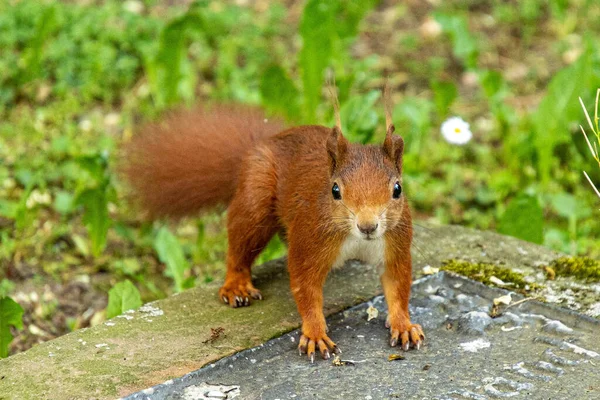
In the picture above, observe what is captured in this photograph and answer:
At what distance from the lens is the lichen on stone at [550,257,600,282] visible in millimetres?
3085

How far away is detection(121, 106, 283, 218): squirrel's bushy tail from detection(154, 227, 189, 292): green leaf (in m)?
0.35

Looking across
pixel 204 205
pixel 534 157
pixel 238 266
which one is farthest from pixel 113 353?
pixel 534 157

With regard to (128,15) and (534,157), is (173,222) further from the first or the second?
(128,15)

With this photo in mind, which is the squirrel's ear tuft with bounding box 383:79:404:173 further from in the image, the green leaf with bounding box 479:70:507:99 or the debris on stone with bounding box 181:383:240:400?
the green leaf with bounding box 479:70:507:99

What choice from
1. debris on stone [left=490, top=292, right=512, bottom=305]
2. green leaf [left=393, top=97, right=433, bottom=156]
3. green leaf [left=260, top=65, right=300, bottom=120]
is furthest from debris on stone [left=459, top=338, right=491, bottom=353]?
green leaf [left=260, top=65, right=300, bottom=120]

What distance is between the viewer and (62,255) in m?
4.17

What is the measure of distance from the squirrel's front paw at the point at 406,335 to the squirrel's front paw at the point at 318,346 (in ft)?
0.55

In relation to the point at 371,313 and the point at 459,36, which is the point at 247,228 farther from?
the point at 459,36

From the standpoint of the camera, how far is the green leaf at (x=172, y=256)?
378 cm

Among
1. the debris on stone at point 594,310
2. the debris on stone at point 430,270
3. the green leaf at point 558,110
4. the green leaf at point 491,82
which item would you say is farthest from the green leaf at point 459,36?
the debris on stone at point 594,310

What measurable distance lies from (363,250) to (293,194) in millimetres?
308

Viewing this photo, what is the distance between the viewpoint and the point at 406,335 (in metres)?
2.69

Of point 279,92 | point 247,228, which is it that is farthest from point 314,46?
point 247,228

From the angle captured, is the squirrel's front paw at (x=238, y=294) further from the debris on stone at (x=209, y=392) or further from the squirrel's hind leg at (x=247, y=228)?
the debris on stone at (x=209, y=392)
